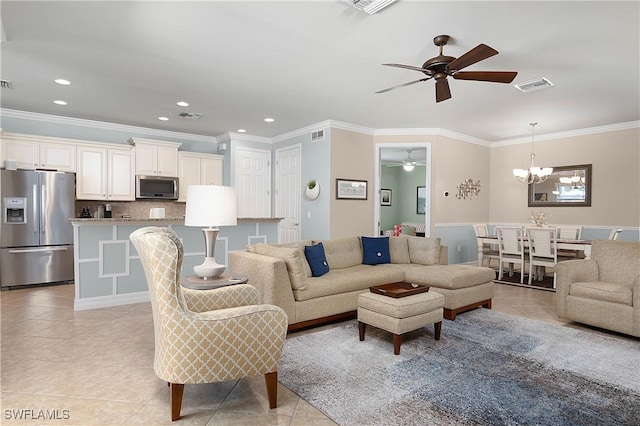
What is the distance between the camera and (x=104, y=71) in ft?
12.7

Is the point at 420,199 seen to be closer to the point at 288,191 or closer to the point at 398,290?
the point at 288,191

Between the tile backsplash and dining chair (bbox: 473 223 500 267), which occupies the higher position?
the tile backsplash

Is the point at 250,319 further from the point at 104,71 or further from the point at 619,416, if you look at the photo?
the point at 104,71

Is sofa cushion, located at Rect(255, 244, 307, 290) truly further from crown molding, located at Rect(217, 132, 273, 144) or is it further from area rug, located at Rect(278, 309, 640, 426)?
crown molding, located at Rect(217, 132, 273, 144)

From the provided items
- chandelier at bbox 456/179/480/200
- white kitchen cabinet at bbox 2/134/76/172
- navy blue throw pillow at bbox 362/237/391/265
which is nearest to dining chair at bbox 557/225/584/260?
chandelier at bbox 456/179/480/200

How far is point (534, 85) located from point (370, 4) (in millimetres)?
2662

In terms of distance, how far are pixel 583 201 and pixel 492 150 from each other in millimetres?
1940

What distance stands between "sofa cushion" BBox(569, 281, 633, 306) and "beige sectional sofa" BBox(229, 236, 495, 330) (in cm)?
84

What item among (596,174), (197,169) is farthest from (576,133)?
(197,169)

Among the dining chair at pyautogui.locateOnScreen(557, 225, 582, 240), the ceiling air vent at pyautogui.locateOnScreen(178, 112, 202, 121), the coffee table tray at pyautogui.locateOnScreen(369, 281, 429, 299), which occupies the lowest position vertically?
the coffee table tray at pyautogui.locateOnScreen(369, 281, 429, 299)

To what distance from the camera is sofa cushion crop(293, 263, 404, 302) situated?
348cm

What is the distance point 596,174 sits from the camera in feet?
20.6

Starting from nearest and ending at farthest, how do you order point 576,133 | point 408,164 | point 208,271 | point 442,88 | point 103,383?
point 103,383
point 208,271
point 442,88
point 576,133
point 408,164

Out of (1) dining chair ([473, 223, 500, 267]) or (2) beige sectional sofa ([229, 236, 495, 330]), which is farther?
(1) dining chair ([473, 223, 500, 267])
